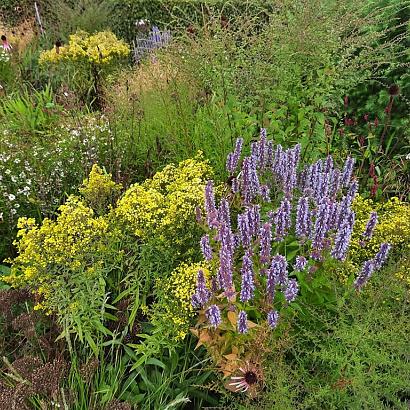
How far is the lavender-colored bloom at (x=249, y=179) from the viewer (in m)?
2.75

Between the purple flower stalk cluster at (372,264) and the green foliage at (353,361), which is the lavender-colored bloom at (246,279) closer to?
the green foliage at (353,361)

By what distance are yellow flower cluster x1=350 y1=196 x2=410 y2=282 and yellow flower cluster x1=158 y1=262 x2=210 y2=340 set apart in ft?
2.84

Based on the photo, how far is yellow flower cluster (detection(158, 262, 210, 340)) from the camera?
2.66m

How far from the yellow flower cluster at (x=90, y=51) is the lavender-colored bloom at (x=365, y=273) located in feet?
18.9

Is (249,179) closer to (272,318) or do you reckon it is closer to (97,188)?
(272,318)

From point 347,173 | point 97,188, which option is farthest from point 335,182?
point 97,188

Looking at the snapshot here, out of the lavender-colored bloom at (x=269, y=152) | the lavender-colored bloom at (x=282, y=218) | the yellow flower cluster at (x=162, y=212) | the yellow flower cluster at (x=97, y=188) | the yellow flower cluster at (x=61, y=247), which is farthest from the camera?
the yellow flower cluster at (x=97, y=188)

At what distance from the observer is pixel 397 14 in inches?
196

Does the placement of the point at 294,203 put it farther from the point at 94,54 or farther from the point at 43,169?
the point at 94,54

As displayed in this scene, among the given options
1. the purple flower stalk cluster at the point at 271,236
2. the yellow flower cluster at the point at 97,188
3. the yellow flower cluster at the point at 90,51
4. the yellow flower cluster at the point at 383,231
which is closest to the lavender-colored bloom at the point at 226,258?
the purple flower stalk cluster at the point at 271,236

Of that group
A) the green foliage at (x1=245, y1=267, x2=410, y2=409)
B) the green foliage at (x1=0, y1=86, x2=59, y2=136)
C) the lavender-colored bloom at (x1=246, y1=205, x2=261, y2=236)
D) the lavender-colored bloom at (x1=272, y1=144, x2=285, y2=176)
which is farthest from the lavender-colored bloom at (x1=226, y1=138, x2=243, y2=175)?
the green foliage at (x1=0, y1=86, x2=59, y2=136)

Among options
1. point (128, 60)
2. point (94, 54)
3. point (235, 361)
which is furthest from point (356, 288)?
point (128, 60)

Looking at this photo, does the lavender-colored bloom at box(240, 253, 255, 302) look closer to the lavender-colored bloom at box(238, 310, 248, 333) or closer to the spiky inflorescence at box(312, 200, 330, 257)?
the lavender-colored bloom at box(238, 310, 248, 333)

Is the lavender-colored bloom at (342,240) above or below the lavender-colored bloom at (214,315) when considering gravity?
above
